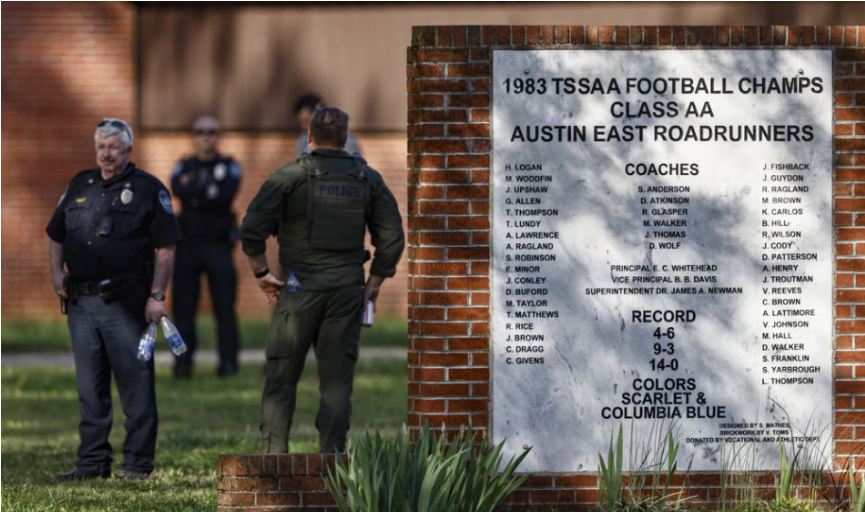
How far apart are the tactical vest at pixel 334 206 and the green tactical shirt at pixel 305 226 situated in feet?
0.10

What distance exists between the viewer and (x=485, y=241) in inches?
287

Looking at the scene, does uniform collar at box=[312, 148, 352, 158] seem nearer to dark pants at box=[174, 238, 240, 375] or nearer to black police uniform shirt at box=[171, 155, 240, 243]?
black police uniform shirt at box=[171, 155, 240, 243]

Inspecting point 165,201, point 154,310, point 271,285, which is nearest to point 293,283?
point 271,285

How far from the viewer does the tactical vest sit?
820cm

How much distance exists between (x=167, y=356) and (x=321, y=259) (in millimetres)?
9027

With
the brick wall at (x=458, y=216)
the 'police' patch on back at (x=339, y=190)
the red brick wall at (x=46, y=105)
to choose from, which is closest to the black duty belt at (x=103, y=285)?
the 'police' patch on back at (x=339, y=190)

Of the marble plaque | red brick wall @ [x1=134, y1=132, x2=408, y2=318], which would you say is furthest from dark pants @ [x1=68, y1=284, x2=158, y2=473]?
→ red brick wall @ [x1=134, y1=132, x2=408, y2=318]

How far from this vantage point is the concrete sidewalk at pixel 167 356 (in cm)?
1622

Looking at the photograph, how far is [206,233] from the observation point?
14.5 meters

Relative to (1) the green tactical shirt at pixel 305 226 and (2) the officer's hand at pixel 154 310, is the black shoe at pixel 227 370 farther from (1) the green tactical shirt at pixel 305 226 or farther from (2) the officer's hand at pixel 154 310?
(1) the green tactical shirt at pixel 305 226

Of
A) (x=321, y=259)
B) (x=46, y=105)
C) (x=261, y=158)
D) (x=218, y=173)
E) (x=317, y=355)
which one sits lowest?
(x=317, y=355)

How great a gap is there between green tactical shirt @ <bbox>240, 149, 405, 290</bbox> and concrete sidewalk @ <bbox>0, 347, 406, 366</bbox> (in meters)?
7.87

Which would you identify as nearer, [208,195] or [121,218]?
[121,218]

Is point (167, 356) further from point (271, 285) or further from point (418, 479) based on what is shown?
point (418, 479)
